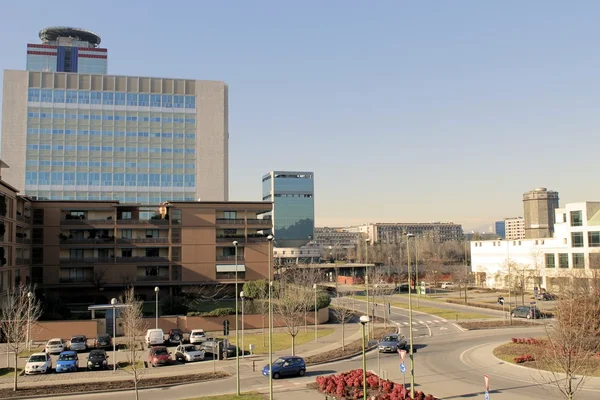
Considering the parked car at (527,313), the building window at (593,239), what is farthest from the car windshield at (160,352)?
the building window at (593,239)

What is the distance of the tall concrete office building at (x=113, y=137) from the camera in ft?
381

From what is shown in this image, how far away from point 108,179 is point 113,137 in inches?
371

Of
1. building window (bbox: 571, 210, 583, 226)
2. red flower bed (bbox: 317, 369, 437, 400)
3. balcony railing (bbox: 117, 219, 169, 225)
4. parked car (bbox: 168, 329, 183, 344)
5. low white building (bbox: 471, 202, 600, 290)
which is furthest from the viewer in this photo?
building window (bbox: 571, 210, 583, 226)

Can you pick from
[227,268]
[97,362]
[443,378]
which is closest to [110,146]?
[227,268]

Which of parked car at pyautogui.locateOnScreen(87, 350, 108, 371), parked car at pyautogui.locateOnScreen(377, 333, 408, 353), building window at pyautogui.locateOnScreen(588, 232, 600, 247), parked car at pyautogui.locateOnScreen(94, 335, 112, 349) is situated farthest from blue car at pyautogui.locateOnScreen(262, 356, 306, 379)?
building window at pyautogui.locateOnScreen(588, 232, 600, 247)

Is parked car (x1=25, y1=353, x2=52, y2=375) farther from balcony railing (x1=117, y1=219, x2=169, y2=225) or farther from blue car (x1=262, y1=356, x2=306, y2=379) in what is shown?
balcony railing (x1=117, y1=219, x2=169, y2=225)

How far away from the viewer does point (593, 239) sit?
8719 cm

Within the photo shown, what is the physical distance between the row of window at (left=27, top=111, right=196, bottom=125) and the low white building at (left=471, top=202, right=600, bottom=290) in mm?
73118

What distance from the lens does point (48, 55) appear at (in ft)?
513

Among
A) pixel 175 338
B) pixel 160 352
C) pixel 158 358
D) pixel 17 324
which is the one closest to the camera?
pixel 17 324

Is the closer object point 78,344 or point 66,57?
point 78,344

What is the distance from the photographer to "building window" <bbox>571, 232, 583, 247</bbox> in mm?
88812

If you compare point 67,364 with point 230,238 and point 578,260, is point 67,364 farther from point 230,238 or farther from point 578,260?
point 578,260

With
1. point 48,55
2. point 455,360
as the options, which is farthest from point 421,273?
point 48,55
